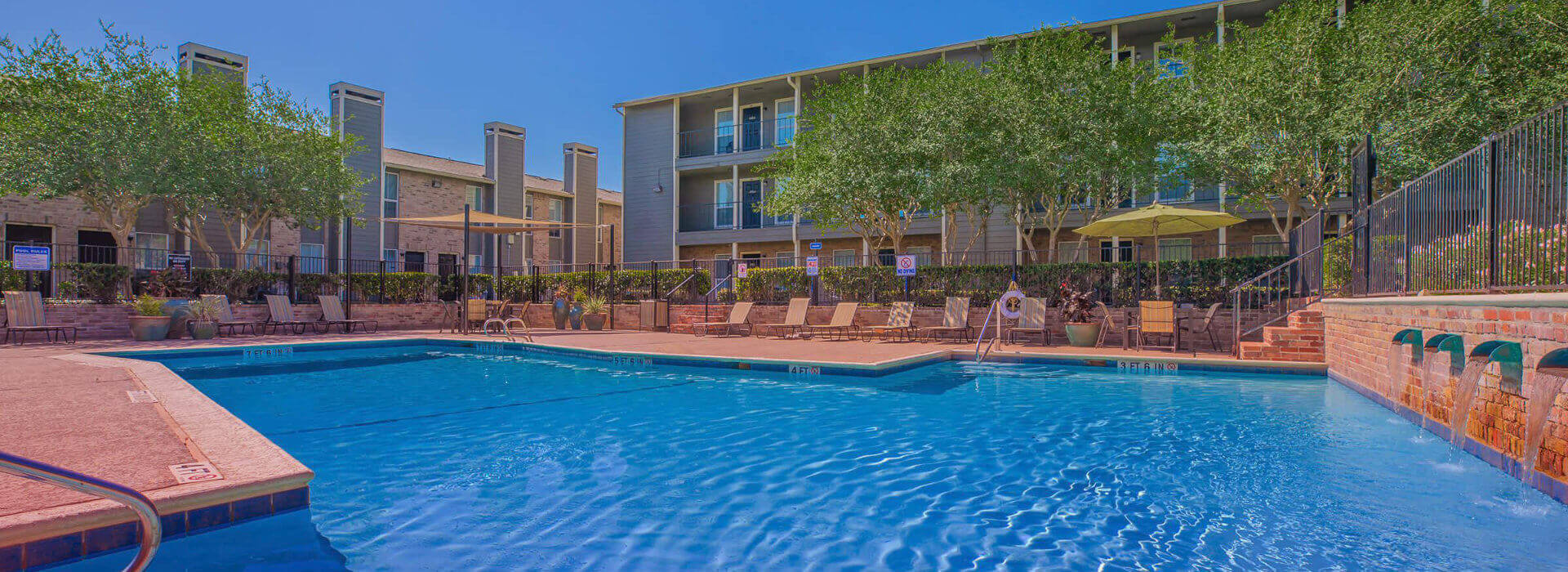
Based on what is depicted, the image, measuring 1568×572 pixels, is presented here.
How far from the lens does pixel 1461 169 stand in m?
5.08

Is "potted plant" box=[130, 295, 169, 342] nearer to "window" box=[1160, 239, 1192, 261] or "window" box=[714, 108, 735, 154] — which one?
"window" box=[714, 108, 735, 154]

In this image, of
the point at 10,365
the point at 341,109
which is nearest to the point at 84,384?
the point at 10,365

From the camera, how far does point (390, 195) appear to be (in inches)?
960

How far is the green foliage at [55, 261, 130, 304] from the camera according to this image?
13078 millimetres

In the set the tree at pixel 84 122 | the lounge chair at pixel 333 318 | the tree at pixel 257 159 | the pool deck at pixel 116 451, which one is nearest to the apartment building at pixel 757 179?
the tree at pixel 257 159

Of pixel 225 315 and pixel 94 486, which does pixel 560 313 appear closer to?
pixel 225 315

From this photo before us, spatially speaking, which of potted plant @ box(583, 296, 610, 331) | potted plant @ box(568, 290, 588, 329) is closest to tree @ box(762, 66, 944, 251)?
potted plant @ box(583, 296, 610, 331)

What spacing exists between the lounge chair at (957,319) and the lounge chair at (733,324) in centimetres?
356

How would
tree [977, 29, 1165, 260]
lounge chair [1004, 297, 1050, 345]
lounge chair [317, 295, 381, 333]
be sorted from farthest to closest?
lounge chair [317, 295, 381, 333]
tree [977, 29, 1165, 260]
lounge chair [1004, 297, 1050, 345]

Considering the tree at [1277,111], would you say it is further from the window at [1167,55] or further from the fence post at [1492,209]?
the fence post at [1492,209]

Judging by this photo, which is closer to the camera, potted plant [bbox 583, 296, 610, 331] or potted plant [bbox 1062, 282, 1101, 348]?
potted plant [bbox 1062, 282, 1101, 348]

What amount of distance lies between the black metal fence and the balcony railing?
16.4m

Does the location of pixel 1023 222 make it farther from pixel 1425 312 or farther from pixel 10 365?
pixel 10 365

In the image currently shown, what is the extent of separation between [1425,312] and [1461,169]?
0.99 meters
